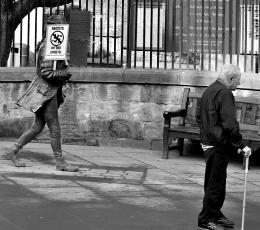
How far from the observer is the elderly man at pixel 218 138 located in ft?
19.7

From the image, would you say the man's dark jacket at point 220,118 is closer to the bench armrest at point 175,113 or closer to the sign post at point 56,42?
the sign post at point 56,42

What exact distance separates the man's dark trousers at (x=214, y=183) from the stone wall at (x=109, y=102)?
459cm

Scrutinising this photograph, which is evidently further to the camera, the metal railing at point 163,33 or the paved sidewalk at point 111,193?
the metal railing at point 163,33

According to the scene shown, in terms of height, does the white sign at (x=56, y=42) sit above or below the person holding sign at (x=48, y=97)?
above

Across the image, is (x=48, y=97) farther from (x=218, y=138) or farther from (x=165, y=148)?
(x=218, y=138)

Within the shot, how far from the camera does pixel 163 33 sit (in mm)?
11094

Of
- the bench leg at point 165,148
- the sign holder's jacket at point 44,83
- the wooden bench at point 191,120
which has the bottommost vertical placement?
the bench leg at point 165,148

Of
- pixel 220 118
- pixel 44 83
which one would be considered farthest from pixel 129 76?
pixel 220 118

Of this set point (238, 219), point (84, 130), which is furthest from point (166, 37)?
point (238, 219)

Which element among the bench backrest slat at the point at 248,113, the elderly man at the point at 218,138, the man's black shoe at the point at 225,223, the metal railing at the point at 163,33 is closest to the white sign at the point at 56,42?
the metal railing at the point at 163,33

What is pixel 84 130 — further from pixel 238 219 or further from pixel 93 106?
pixel 238 219

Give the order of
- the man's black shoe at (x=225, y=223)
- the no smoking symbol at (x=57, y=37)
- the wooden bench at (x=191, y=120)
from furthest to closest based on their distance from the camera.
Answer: the wooden bench at (x=191, y=120)
the no smoking symbol at (x=57, y=37)
the man's black shoe at (x=225, y=223)

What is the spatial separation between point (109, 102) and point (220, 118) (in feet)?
16.3

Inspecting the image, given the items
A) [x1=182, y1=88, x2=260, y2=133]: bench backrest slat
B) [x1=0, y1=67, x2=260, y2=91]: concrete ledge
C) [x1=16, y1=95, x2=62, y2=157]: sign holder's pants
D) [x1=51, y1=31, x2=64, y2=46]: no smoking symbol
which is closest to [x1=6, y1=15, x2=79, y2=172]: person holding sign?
[x1=16, y1=95, x2=62, y2=157]: sign holder's pants
